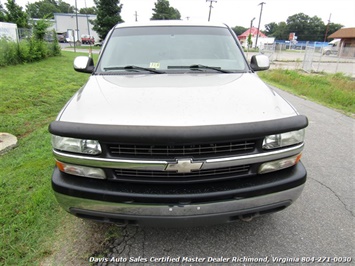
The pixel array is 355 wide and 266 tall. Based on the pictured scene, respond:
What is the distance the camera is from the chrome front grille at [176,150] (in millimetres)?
1751

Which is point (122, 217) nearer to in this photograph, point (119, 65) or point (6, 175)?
point (119, 65)

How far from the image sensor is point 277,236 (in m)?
2.35

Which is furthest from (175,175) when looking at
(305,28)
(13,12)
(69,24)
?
(305,28)

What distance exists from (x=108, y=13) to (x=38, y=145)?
34.8 metres

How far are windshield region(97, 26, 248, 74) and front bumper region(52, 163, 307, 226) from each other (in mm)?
1417

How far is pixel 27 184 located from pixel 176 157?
2.21m

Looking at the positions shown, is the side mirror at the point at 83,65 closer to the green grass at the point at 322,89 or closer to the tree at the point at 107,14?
the green grass at the point at 322,89

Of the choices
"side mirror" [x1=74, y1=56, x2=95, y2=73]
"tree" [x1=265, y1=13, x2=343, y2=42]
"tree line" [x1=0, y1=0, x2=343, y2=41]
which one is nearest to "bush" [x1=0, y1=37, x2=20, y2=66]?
"tree line" [x1=0, y1=0, x2=343, y2=41]

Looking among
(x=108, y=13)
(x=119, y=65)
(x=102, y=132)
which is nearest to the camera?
(x=102, y=132)

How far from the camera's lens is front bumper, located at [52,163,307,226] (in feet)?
5.89

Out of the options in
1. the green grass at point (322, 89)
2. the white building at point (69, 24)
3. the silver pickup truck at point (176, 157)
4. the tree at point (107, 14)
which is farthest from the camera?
the white building at point (69, 24)

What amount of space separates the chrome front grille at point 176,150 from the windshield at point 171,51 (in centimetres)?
127

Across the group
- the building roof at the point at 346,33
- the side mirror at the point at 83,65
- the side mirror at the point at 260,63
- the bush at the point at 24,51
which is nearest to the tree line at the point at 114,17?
the bush at the point at 24,51

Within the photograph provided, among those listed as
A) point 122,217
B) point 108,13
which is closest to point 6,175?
point 122,217
